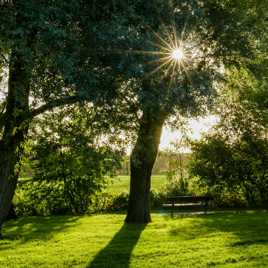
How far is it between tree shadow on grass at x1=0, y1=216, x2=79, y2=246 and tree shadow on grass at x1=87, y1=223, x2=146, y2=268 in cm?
282

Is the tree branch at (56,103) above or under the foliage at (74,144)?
above

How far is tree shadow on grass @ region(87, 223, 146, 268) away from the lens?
1345cm

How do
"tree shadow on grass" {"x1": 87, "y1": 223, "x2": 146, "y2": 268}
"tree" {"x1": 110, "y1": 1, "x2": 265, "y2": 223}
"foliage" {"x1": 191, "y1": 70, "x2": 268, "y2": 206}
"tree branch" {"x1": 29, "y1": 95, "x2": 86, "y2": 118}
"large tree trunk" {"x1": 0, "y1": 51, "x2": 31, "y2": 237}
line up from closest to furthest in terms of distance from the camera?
1. "tree" {"x1": 110, "y1": 1, "x2": 265, "y2": 223}
2. "tree branch" {"x1": 29, "y1": 95, "x2": 86, "y2": 118}
3. "large tree trunk" {"x1": 0, "y1": 51, "x2": 31, "y2": 237}
4. "tree shadow on grass" {"x1": 87, "y1": 223, "x2": 146, "y2": 268}
5. "foliage" {"x1": 191, "y1": 70, "x2": 268, "y2": 206}

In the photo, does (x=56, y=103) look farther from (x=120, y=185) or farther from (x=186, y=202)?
(x=120, y=185)

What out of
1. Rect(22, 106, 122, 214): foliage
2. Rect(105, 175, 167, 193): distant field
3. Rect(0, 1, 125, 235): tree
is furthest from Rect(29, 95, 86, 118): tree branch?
Rect(105, 175, 167, 193): distant field

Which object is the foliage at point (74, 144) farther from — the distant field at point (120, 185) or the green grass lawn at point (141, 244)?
the distant field at point (120, 185)

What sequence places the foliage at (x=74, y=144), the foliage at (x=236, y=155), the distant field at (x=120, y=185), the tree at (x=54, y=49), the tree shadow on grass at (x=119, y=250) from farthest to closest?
the distant field at (x=120, y=185), the foliage at (x=236, y=155), the tree shadow on grass at (x=119, y=250), the foliage at (x=74, y=144), the tree at (x=54, y=49)

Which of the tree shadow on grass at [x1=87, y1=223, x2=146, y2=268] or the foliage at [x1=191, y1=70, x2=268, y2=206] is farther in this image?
the foliage at [x1=191, y1=70, x2=268, y2=206]

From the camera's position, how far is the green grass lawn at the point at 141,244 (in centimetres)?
1349

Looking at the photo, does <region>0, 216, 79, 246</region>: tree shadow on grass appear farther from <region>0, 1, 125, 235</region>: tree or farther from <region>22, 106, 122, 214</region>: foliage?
<region>0, 1, 125, 235</region>: tree

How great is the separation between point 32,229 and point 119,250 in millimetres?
7384

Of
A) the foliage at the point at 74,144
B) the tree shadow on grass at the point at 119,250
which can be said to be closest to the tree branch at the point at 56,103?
the foliage at the point at 74,144

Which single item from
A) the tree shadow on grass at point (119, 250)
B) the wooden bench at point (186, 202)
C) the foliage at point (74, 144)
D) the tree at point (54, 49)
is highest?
the tree at point (54, 49)

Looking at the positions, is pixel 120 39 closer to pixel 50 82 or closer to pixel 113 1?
pixel 113 1
